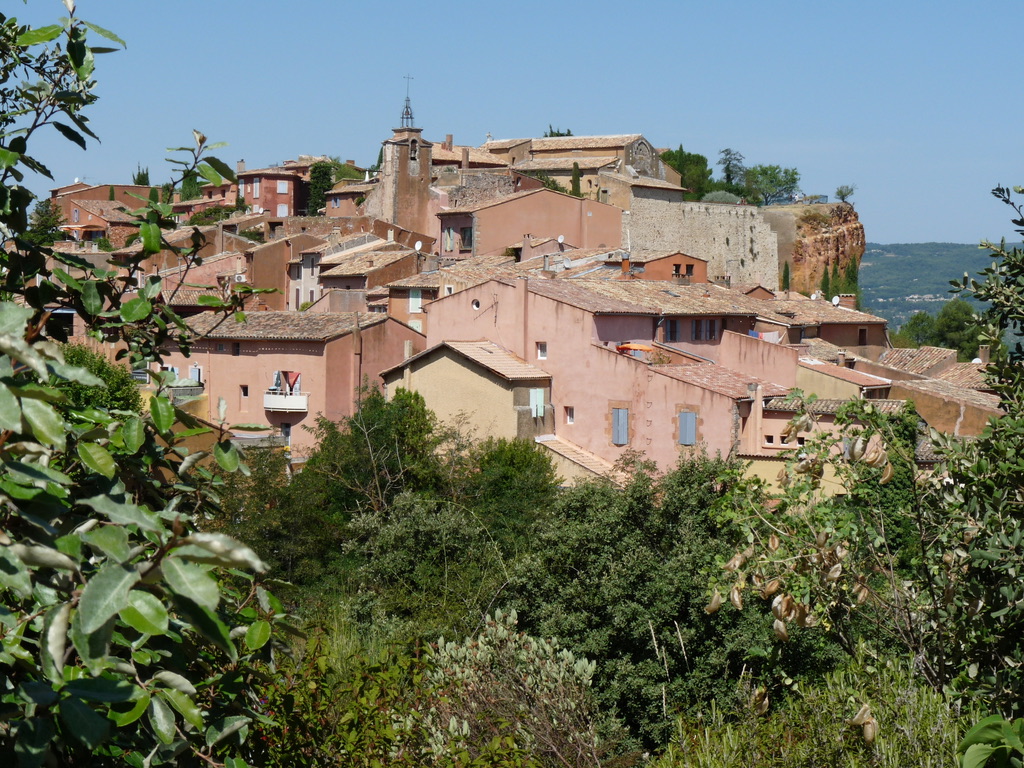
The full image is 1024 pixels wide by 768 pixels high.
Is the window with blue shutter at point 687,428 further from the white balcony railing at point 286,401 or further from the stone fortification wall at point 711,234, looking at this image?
the stone fortification wall at point 711,234

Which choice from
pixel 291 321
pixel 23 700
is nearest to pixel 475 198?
pixel 291 321

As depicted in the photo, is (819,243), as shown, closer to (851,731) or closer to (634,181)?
(634,181)

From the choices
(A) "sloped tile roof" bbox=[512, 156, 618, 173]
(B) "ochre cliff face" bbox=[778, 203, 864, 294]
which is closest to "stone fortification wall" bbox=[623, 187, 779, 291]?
(B) "ochre cliff face" bbox=[778, 203, 864, 294]

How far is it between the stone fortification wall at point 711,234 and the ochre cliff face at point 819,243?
2869 millimetres

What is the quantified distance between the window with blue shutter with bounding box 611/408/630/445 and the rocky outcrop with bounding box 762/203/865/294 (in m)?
38.2

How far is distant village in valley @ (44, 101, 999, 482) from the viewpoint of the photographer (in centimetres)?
2584

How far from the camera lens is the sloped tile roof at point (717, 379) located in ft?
81.8

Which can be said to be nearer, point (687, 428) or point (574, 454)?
point (687, 428)

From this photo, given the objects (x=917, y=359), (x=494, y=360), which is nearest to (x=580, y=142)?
(x=917, y=359)

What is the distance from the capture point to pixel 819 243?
211 ft

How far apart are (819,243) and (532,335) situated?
40.2 metres

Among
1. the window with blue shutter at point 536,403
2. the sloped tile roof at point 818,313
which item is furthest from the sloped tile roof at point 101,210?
the window with blue shutter at point 536,403

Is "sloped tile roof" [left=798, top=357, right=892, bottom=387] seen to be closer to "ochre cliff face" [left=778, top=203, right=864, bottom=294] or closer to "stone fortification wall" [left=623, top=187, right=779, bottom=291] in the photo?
"stone fortification wall" [left=623, top=187, right=779, bottom=291]

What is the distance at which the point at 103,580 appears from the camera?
1.67 meters
